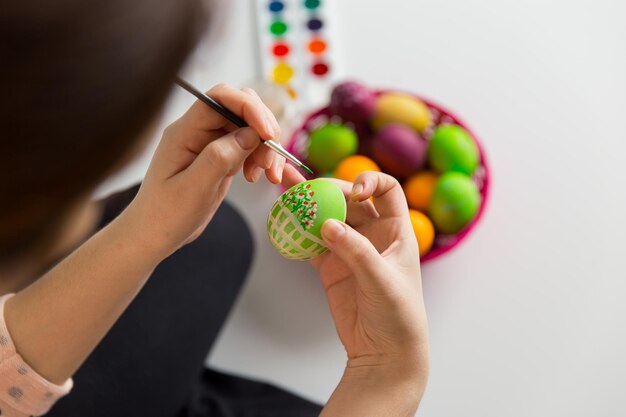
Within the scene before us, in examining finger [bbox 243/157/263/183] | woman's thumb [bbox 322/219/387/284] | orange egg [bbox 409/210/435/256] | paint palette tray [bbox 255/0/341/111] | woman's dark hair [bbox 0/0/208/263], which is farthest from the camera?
paint palette tray [bbox 255/0/341/111]

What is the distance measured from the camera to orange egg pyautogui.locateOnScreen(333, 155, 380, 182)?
884 mm

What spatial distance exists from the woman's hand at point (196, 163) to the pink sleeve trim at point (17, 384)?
0.18 meters

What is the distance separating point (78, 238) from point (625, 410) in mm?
795

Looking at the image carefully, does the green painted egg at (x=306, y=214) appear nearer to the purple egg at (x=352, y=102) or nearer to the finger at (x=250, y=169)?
the finger at (x=250, y=169)

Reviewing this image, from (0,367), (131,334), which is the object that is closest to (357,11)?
(131,334)

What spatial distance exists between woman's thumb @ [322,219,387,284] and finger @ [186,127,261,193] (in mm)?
106

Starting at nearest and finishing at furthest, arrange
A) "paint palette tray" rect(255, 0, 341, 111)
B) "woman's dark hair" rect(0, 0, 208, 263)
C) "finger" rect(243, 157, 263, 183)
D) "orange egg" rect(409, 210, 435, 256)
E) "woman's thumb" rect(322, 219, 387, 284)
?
1. "woman's dark hair" rect(0, 0, 208, 263)
2. "woman's thumb" rect(322, 219, 387, 284)
3. "finger" rect(243, 157, 263, 183)
4. "orange egg" rect(409, 210, 435, 256)
5. "paint palette tray" rect(255, 0, 341, 111)

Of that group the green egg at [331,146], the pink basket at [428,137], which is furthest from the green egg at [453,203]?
the green egg at [331,146]

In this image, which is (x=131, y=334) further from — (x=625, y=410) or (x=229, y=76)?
(x=625, y=410)

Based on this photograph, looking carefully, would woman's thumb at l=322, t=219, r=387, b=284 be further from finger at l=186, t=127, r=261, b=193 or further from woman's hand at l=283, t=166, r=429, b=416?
finger at l=186, t=127, r=261, b=193

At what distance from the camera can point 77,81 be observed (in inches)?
17.3

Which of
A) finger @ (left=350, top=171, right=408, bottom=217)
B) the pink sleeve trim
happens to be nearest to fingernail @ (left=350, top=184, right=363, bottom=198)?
finger @ (left=350, top=171, right=408, bottom=217)

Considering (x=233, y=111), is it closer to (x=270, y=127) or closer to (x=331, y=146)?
(x=270, y=127)

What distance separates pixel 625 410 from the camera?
86cm
